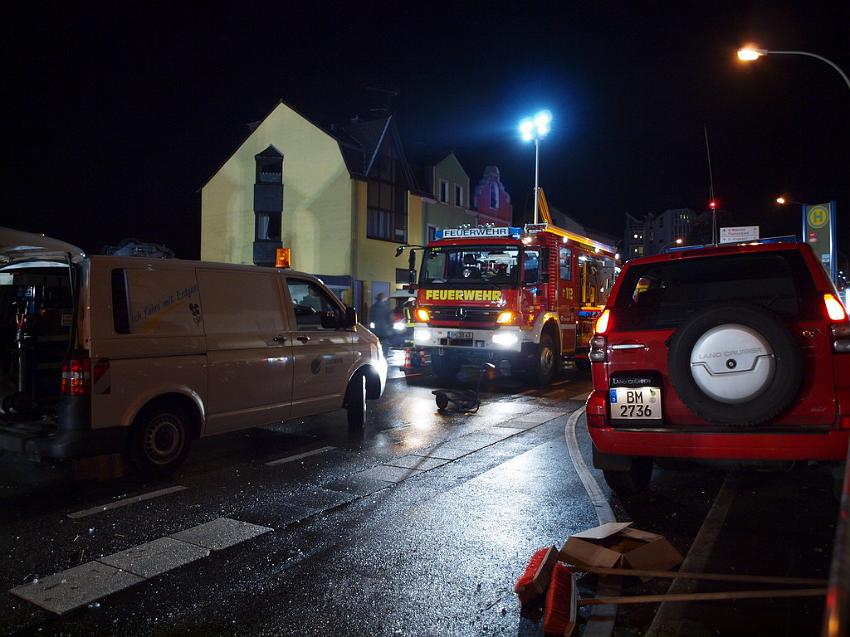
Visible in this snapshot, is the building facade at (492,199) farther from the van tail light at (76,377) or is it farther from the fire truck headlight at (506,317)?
the van tail light at (76,377)

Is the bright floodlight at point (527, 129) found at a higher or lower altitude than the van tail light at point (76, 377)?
higher

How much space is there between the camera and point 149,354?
598cm

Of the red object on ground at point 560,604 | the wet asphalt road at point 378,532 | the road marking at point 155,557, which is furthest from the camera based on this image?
the road marking at point 155,557

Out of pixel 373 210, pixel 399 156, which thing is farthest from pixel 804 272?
pixel 399 156

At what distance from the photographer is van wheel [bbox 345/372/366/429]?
27.9 ft

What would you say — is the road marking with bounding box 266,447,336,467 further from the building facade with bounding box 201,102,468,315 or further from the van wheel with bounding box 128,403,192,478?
the building facade with bounding box 201,102,468,315

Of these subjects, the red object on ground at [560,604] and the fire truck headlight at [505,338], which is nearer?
the red object on ground at [560,604]

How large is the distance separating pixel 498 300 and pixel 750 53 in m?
9.36

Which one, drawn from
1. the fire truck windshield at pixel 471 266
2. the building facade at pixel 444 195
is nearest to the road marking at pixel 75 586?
the fire truck windshield at pixel 471 266

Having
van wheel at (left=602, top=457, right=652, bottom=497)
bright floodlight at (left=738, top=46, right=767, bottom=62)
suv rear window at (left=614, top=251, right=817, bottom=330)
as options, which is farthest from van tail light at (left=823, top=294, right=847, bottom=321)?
bright floodlight at (left=738, top=46, right=767, bottom=62)

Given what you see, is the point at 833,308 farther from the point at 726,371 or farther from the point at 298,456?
the point at 298,456

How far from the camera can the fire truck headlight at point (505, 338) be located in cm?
1271

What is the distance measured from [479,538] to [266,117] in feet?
111

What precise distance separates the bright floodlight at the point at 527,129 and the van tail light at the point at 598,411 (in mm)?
20643
